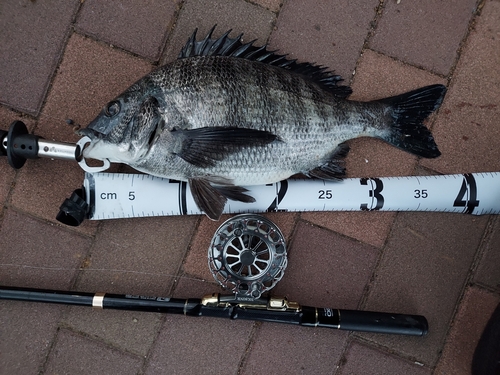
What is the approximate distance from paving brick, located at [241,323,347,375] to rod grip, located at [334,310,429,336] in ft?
0.78

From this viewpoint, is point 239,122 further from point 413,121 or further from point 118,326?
point 118,326

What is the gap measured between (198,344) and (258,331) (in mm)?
397

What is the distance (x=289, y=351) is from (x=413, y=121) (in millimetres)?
1668

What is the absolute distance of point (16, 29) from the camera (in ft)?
8.41

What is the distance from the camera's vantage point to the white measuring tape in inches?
96.3

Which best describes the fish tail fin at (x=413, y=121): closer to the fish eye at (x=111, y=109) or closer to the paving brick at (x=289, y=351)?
the paving brick at (x=289, y=351)

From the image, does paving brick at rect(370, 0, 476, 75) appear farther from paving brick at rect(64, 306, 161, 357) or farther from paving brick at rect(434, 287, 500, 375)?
paving brick at rect(64, 306, 161, 357)

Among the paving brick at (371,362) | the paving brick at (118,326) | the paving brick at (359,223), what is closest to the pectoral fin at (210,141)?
the paving brick at (359,223)

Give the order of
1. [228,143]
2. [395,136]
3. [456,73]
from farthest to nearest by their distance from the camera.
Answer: [456,73] → [395,136] → [228,143]

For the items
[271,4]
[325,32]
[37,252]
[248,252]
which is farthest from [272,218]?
[37,252]

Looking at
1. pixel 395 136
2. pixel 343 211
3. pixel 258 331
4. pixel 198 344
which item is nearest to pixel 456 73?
pixel 395 136

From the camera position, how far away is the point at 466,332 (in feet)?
8.43

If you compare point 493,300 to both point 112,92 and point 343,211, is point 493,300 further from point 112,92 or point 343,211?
point 112,92

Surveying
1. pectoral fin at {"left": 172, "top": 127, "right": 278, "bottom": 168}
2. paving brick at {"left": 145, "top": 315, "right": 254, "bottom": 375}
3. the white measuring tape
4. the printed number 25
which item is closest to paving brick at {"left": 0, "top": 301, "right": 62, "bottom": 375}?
paving brick at {"left": 145, "top": 315, "right": 254, "bottom": 375}
